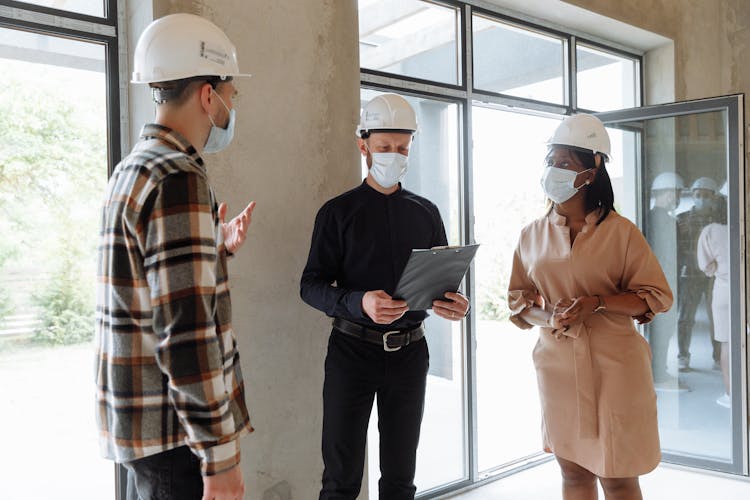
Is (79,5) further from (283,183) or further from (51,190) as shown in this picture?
(283,183)

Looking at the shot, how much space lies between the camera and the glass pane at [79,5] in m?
2.09

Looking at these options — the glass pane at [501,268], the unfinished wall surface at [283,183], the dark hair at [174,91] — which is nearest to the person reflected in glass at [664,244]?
the glass pane at [501,268]

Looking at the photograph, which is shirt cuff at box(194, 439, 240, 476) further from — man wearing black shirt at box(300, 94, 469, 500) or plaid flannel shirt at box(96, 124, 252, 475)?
man wearing black shirt at box(300, 94, 469, 500)

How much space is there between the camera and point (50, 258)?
2.13 metres

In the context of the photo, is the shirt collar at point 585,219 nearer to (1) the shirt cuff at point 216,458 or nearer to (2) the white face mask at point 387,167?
(2) the white face mask at point 387,167

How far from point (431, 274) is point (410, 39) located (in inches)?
67.5

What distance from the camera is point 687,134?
3902mm

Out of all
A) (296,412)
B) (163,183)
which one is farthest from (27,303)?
(163,183)

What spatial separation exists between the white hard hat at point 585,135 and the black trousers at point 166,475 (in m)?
1.67

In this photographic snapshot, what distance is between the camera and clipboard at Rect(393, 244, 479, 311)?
6.14ft

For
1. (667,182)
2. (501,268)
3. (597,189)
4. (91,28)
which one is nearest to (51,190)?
(91,28)

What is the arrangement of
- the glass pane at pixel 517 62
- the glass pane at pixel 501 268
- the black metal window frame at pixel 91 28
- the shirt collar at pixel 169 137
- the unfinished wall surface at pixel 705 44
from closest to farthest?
the shirt collar at pixel 169 137, the black metal window frame at pixel 91 28, the glass pane at pixel 517 62, the glass pane at pixel 501 268, the unfinished wall surface at pixel 705 44

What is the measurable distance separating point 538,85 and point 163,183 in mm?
3323

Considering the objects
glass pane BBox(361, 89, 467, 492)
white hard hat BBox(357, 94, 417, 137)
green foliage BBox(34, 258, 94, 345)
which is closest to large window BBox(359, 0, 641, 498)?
glass pane BBox(361, 89, 467, 492)
